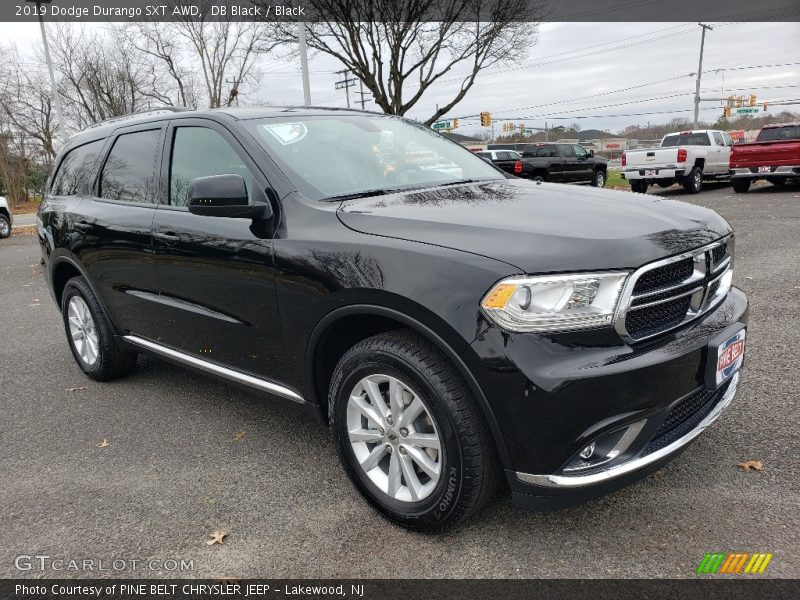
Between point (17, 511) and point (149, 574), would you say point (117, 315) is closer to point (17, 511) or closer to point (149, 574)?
point (17, 511)

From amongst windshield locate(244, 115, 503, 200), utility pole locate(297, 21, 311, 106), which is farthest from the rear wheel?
windshield locate(244, 115, 503, 200)

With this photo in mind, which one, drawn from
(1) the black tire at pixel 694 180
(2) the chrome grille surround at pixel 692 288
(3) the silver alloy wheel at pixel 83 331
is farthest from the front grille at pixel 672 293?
(1) the black tire at pixel 694 180

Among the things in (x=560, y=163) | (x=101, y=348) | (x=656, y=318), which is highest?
(x=656, y=318)

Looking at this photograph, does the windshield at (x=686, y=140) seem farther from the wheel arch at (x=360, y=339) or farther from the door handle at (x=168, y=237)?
the wheel arch at (x=360, y=339)

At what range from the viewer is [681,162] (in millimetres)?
17484

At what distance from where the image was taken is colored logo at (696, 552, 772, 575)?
2.35m

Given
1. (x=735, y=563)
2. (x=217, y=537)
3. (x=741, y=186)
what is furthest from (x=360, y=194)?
(x=741, y=186)

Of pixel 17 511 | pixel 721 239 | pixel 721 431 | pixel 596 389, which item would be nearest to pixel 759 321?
pixel 721 431

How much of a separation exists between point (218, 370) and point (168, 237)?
803mm

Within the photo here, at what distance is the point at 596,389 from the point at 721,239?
1106 millimetres

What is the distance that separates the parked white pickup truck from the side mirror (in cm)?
1674

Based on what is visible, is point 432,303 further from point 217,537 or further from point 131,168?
point 131,168

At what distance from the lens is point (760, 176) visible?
16.2 m

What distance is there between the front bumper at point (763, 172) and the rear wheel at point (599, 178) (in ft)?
23.9
